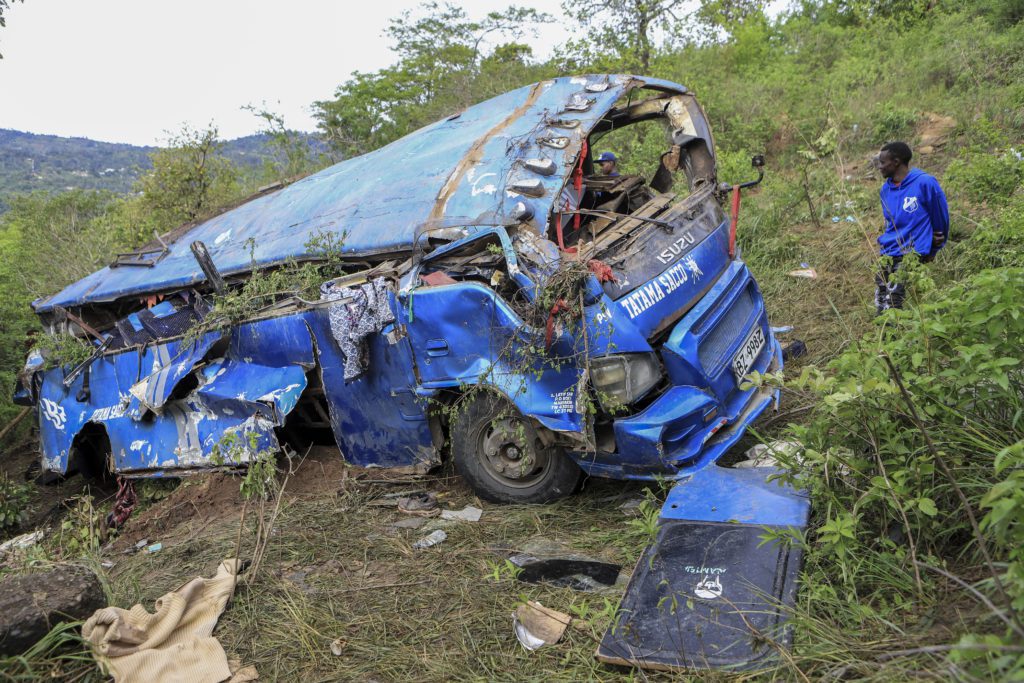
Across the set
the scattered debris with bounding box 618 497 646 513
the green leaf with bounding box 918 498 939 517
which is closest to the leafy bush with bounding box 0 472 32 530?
the scattered debris with bounding box 618 497 646 513

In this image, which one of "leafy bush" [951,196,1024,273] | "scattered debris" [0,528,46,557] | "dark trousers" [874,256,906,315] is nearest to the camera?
"dark trousers" [874,256,906,315]

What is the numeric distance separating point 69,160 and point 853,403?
7593 cm

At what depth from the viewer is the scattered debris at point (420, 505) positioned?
4590 mm

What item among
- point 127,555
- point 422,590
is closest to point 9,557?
point 127,555

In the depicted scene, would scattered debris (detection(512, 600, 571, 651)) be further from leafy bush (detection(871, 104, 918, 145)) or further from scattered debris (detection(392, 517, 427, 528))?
leafy bush (detection(871, 104, 918, 145))

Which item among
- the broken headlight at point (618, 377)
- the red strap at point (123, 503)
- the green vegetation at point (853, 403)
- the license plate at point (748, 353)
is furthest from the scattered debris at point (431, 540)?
the red strap at point (123, 503)

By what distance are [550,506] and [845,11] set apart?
528 inches

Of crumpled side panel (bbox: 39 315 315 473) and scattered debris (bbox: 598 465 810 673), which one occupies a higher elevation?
crumpled side panel (bbox: 39 315 315 473)

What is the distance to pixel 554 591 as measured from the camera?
11.4ft

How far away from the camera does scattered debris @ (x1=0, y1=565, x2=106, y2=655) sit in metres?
3.10

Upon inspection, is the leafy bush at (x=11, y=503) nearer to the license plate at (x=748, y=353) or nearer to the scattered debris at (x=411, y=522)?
the scattered debris at (x=411, y=522)

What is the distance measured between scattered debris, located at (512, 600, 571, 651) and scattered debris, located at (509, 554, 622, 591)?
0.23 m

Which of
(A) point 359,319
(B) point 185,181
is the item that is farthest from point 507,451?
(B) point 185,181

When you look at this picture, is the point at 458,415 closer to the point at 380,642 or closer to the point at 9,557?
Result: the point at 380,642
